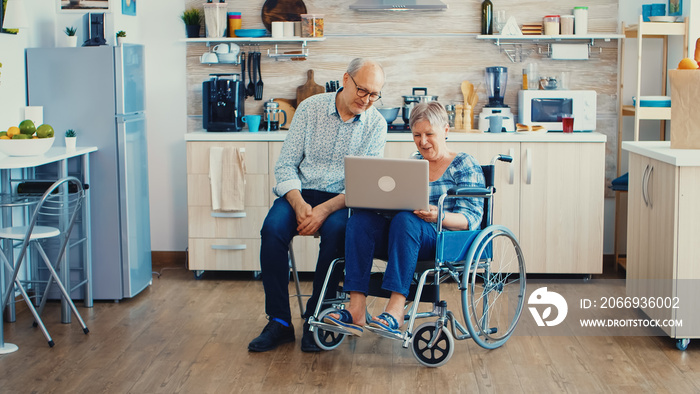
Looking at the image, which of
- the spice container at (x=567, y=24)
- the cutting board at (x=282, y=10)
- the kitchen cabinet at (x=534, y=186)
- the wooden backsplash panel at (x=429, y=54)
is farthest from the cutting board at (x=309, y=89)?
the spice container at (x=567, y=24)

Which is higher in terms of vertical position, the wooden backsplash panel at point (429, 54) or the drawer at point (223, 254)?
the wooden backsplash panel at point (429, 54)

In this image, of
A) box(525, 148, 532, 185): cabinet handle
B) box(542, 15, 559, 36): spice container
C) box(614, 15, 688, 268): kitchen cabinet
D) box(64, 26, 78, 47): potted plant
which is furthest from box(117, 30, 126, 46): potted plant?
box(614, 15, 688, 268): kitchen cabinet

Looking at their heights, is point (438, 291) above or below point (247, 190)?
below

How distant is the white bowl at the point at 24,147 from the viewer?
11.4 ft

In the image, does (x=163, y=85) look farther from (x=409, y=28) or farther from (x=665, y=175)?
(x=665, y=175)

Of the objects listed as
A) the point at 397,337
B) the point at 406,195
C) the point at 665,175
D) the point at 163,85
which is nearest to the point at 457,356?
the point at 397,337

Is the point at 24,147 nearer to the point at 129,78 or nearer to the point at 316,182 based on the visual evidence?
the point at 129,78

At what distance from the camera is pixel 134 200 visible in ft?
13.5

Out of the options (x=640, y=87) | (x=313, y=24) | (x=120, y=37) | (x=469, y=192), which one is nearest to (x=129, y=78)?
(x=120, y=37)

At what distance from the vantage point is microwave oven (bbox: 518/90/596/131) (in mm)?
4668

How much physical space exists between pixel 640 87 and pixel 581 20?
0.54 meters

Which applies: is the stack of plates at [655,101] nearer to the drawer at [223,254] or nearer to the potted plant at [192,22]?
the drawer at [223,254]

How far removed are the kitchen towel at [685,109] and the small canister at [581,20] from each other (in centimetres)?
147

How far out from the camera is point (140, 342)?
339 cm
